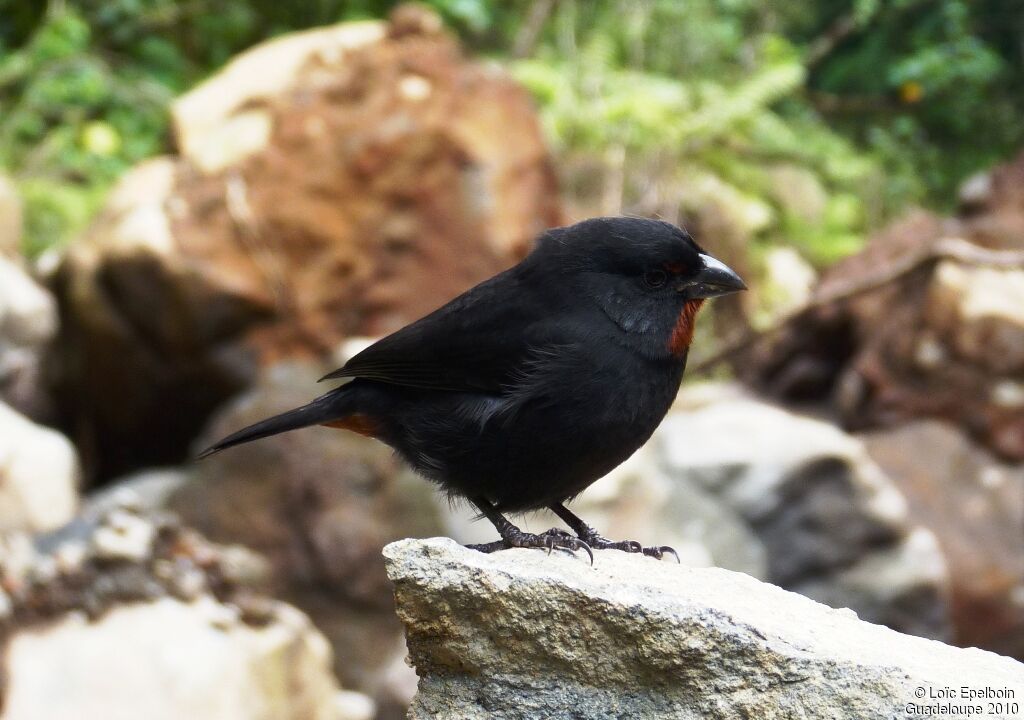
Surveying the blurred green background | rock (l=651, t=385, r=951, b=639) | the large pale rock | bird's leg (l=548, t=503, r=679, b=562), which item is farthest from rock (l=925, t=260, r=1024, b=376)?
bird's leg (l=548, t=503, r=679, b=562)

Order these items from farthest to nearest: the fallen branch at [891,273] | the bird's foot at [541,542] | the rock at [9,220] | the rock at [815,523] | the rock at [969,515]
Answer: the rock at [9,220] < the fallen branch at [891,273] < the rock at [969,515] < the rock at [815,523] < the bird's foot at [541,542]

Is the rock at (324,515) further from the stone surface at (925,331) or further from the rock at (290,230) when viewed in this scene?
the stone surface at (925,331)

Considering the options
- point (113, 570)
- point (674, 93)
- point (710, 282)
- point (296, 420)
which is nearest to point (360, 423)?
point (296, 420)

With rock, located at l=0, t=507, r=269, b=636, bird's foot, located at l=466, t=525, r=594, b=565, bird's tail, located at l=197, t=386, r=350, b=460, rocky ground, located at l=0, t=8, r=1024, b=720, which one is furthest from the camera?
rocky ground, located at l=0, t=8, r=1024, b=720

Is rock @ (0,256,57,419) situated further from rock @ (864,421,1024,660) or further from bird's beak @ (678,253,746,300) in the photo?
bird's beak @ (678,253,746,300)

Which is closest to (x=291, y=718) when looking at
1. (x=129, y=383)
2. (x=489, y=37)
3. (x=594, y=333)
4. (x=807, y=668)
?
(x=594, y=333)

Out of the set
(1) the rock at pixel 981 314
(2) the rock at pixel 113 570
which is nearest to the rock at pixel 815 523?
(1) the rock at pixel 981 314

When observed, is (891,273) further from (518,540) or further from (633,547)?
(518,540)
